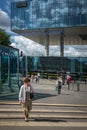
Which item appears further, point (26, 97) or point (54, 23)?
point (54, 23)

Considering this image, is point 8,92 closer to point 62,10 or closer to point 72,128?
point 72,128

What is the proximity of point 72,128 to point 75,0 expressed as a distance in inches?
2925

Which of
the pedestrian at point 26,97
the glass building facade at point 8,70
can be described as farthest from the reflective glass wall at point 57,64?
the pedestrian at point 26,97

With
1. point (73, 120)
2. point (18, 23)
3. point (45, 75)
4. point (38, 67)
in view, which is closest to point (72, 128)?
point (73, 120)

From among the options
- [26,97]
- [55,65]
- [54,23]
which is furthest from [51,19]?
[26,97]

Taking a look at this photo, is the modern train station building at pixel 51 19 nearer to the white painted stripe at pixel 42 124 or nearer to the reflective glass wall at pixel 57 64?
the reflective glass wall at pixel 57 64

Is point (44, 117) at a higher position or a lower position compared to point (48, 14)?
lower

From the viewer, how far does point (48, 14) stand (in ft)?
293

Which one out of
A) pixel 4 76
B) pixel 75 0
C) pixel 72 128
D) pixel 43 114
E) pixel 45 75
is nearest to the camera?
pixel 72 128

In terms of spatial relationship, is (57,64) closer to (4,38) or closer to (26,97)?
(4,38)

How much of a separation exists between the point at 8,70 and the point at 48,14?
203 ft

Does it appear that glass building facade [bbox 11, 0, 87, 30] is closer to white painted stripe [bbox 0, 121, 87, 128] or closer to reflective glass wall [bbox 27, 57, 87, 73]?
reflective glass wall [bbox 27, 57, 87, 73]

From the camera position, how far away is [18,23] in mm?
93500

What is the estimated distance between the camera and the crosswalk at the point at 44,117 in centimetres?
1425
